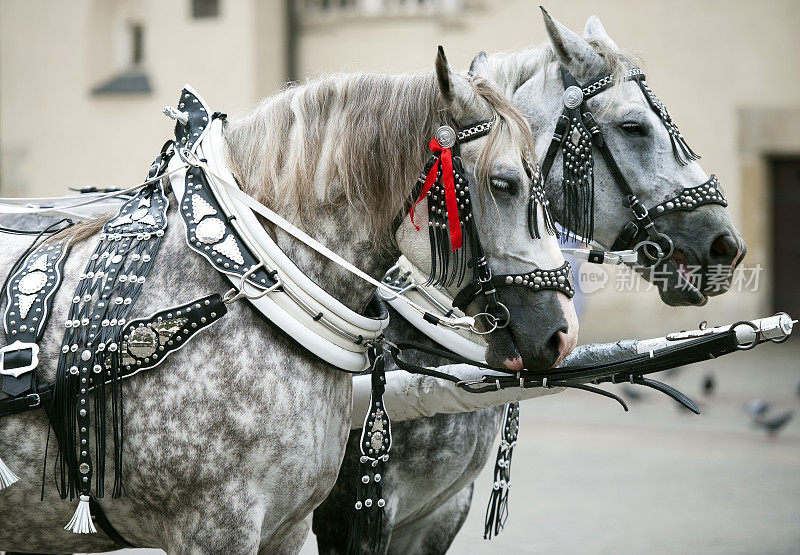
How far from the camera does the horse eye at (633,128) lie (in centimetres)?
287

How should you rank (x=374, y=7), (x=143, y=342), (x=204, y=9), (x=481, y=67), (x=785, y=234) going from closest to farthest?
(x=143, y=342), (x=481, y=67), (x=785, y=234), (x=374, y=7), (x=204, y=9)

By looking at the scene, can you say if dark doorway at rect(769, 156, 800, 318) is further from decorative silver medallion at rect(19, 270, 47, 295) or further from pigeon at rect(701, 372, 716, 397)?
decorative silver medallion at rect(19, 270, 47, 295)

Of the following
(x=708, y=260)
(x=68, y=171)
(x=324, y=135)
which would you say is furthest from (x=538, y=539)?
(x=68, y=171)

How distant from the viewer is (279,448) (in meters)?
2.17

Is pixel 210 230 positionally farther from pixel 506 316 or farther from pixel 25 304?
pixel 506 316

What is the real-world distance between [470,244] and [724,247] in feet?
3.34

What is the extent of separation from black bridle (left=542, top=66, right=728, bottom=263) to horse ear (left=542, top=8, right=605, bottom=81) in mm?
47

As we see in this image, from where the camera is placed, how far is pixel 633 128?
9.45 feet

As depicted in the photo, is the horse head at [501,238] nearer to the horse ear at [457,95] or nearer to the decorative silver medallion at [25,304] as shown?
the horse ear at [457,95]

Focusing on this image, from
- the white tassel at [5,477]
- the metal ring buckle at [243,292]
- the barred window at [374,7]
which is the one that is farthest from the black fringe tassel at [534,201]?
the barred window at [374,7]

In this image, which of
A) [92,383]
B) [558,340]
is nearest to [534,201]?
[558,340]

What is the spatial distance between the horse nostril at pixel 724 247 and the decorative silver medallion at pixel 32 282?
5.88 feet

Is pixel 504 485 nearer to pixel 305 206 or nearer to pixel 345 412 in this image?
pixel 345 412

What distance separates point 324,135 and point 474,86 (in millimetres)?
357
